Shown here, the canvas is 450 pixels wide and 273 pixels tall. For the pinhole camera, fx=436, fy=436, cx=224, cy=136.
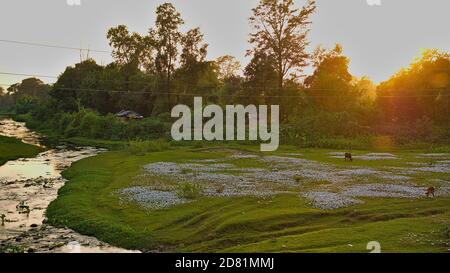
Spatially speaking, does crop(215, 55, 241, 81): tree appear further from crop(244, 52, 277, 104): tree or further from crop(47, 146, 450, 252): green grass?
crop(47, 146, 450, 252): green grass

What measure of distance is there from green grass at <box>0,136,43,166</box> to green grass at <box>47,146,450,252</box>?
31019mm

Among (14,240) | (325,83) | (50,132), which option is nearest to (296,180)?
(14,240)

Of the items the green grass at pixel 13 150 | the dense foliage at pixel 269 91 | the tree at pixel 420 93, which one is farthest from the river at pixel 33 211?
the tree at pixel 420 93

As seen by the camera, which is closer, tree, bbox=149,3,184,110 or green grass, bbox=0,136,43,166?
green grass, bbox=0,136,43,166

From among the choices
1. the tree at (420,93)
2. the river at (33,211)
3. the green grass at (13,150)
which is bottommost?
the river at (33,211)


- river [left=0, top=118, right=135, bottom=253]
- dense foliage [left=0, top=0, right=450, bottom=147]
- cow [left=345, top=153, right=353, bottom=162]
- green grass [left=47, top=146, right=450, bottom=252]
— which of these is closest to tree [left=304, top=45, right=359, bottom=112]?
dense foliage [left=0, top=0, right=450, bottom=147]

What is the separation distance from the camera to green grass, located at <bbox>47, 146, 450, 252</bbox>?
19.0 meters

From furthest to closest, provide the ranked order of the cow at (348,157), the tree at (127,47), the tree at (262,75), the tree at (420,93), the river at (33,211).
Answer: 1. the tree at (127,47)
2. the tree at (262,75)
3. the tree at (420,93)
4. the cow at (348,157)
5. the river at (33,211)

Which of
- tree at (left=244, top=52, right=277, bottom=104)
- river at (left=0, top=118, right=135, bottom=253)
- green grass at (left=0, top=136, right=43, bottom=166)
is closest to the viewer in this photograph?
river at (left=0, top=118, right=135, bottom=253)

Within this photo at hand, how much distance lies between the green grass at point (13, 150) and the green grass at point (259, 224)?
3102 centimetres

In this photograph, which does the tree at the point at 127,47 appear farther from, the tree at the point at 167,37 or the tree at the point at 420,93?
the tree at the point at 420,93

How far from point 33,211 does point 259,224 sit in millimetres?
15983

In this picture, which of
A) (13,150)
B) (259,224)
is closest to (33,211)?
(259,224)

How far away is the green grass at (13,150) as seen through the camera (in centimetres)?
5936
